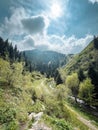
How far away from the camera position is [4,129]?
22188mm

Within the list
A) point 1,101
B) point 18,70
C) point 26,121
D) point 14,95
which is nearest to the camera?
point 26,121

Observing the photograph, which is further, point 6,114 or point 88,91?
point 88,91

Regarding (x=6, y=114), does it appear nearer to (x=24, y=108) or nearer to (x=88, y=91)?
(x=24, y=108)

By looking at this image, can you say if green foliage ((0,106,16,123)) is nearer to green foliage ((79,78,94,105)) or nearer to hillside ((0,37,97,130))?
hillside ((0,37,97,130))

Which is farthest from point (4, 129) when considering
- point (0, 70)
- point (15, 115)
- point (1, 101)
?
point (0, 70)

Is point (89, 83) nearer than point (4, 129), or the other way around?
point (4, 129)

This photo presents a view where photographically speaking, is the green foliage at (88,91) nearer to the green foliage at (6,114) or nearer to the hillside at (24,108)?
the hillside at (24,108)

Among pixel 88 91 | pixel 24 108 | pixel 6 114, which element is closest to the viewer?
pixel 6 114

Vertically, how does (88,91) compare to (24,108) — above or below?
above

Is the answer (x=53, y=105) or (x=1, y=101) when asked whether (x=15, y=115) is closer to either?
(x=1, y=101)

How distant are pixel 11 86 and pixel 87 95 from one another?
49.3 metres

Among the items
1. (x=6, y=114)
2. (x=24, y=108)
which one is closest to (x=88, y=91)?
(x=24, y=108)

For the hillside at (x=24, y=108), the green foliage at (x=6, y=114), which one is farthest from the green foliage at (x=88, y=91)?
the green foliage at (x=6, y=114)

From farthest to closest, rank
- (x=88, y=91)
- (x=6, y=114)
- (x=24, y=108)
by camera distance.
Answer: (x=88, y=91) → (x=24, y=108) → (x=6, y=114)
